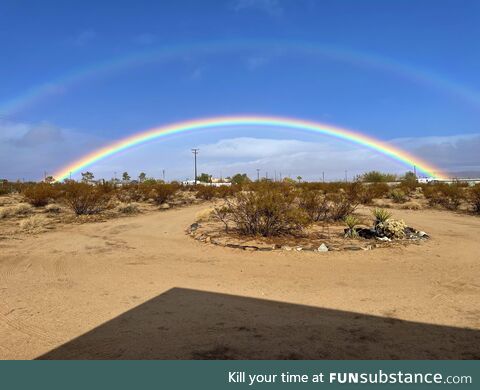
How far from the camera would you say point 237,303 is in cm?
635

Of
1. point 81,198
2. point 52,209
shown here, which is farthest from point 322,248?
point 52,209

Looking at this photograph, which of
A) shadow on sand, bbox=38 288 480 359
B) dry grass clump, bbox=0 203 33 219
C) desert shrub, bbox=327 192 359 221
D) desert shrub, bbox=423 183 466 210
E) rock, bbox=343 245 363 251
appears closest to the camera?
shadow on sand, bbox=38 288 480 359

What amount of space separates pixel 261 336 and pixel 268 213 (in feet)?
25.9

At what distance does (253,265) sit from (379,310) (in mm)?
3797

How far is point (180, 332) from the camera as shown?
16.6 ft

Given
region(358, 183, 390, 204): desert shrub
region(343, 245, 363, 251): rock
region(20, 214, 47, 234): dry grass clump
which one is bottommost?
region(343, 245, 363, 251): rock

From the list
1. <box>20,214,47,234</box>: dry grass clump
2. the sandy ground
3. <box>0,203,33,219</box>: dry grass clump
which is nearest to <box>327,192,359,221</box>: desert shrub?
the sandy ground

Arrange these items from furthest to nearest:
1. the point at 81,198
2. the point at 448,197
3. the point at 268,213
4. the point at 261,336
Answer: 1. the point at 448,197
2. the point at 81,198
3. the point at 268,213
4. the point at 261,336

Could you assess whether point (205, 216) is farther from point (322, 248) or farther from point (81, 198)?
point (322, 248)

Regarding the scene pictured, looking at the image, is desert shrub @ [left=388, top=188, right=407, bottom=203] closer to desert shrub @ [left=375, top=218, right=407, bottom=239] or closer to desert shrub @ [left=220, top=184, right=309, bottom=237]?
desert shrub @ [left=375, top=218, right=407, bottom=239]

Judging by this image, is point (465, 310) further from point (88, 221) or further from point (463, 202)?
point (463, 202)

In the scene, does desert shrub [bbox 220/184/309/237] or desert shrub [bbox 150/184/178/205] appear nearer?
desert shrub [bbox 220/184/309/237]

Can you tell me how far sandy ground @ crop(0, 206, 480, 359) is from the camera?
456 centimetres

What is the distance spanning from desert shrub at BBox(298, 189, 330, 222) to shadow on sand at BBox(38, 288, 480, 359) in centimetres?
1038
